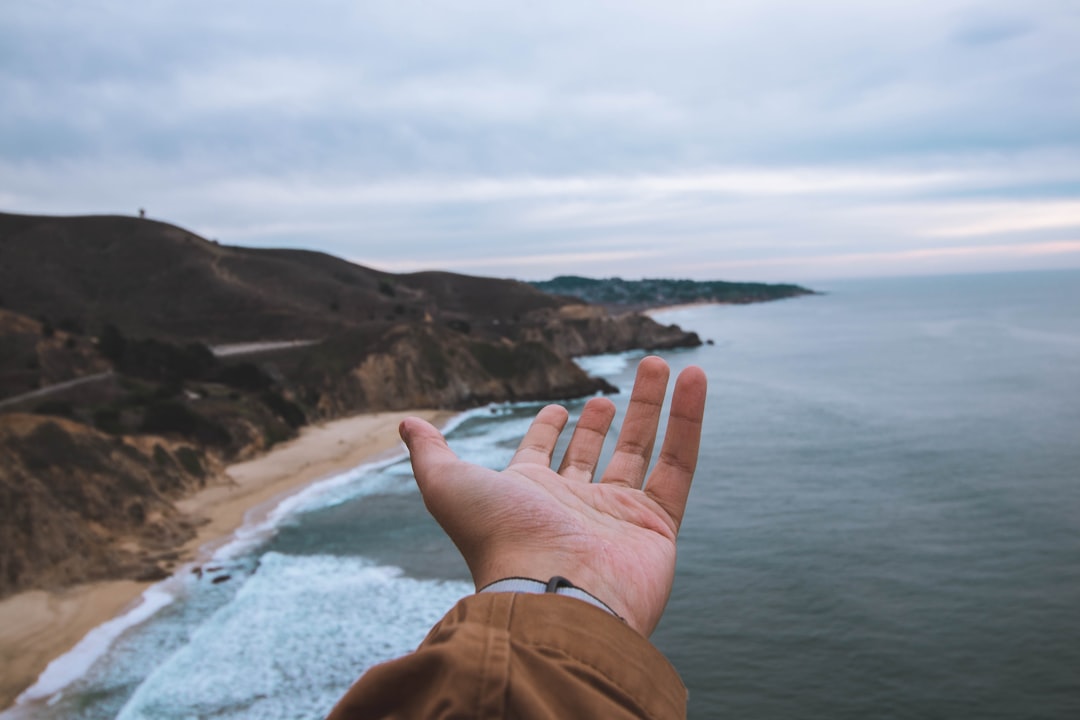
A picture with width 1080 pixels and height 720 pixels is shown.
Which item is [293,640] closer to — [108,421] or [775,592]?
[775,592]

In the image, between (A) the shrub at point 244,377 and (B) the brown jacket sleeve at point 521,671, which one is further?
(A) the shrub at point 244,377

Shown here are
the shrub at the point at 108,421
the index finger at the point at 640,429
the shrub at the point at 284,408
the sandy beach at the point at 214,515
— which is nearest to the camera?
the index finger at the point at 640,429

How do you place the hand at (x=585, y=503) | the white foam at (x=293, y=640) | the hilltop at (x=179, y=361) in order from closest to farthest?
the hand at (x=585, y=503)
the white foam at (x=293, y=640)
the hilltop at (x=179, y=361)

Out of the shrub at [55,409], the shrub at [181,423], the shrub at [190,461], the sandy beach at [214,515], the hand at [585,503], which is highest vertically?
the hand at [585,503]

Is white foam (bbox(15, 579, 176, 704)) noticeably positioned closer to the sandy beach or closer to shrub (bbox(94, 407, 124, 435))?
the sandy beach

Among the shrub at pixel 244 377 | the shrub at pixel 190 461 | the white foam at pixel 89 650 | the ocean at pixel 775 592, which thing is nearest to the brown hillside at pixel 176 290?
the shrub at pixel 244 377

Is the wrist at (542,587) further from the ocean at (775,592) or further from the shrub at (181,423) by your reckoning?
the shrub at (181,423)

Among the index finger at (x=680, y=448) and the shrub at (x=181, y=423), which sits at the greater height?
the index finger at (x=680, y=448)
